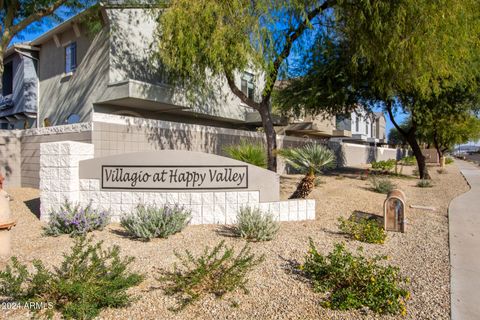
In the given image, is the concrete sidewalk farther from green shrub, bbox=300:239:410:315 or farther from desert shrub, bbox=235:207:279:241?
desert shrub, bbox=235:207:279:241

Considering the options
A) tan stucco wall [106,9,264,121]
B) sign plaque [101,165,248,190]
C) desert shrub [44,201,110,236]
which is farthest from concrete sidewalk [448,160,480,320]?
tan stucco wall [106,9,264,121]

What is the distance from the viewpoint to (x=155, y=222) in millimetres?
6070

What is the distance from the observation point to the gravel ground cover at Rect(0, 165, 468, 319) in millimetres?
3566

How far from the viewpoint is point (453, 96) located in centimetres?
1443

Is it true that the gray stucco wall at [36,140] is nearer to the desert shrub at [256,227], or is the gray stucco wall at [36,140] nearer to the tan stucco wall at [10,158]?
the tan stucco wall at [10,158]

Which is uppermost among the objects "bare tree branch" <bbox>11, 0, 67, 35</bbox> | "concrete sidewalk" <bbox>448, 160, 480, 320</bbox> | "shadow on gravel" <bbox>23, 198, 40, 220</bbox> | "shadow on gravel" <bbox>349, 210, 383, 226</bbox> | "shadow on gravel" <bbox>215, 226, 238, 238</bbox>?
"bare tree branch" <bbox>11, 0, 67, 35</bbox>

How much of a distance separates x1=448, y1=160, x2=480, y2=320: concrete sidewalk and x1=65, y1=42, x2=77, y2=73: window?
52.6 ft

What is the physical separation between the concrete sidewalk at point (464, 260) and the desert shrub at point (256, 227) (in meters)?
2.76

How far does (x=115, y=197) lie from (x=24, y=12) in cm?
972

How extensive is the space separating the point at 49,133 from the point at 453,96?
51.1ft

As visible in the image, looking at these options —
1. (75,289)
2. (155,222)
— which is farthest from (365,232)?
(75,289)

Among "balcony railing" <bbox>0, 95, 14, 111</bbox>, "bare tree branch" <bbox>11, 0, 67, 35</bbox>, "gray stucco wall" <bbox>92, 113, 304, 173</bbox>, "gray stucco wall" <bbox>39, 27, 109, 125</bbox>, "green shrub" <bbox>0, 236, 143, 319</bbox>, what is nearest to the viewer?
"green shrub" <bbox>0, 236, 143, 319</bbox>

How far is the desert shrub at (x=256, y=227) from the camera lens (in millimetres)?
5922

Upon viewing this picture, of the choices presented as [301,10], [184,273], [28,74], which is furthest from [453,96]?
[28,74]
